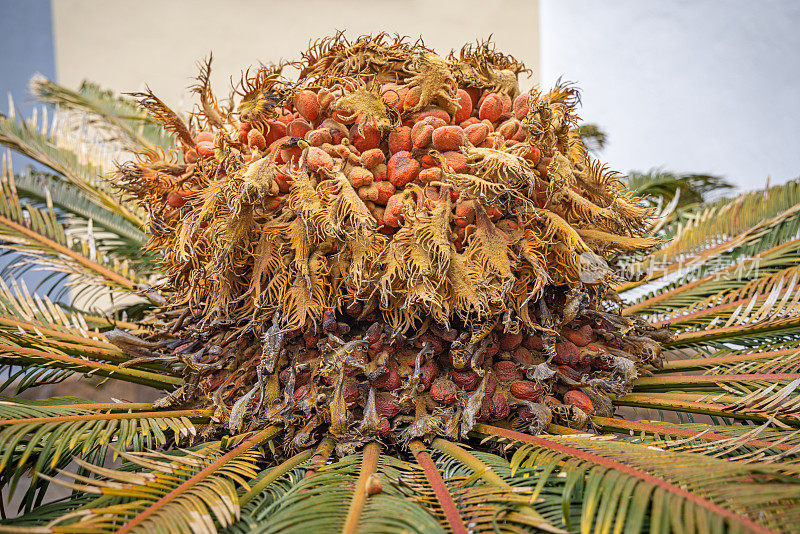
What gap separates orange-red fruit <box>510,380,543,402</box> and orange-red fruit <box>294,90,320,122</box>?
587mm

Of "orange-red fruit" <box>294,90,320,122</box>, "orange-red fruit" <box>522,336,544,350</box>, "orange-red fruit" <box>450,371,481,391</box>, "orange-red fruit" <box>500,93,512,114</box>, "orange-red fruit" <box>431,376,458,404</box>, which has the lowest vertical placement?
"orange-red fruit" <box>431,376,458,404</box>

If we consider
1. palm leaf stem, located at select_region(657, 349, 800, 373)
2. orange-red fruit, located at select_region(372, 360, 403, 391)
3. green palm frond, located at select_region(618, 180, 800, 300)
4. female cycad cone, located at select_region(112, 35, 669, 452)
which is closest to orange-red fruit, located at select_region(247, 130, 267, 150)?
female cycad cone, located at select_region(112, 35, 669, 452)

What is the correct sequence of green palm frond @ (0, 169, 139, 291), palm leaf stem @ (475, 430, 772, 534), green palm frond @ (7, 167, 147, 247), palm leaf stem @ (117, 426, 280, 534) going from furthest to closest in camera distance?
green palm frond @ (7, 167, 147, 247), green palm frond @ (0, 169, 139, 291), palm leaf stem @ (117, 426, 280, 534), palm leaf stem @ (475, 430, 772, 534)

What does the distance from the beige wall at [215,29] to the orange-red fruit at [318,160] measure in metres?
3.34

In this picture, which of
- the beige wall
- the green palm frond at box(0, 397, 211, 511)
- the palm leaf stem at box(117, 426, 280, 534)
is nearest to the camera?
the palm leaf stem at box(117, 426, 280, 534)

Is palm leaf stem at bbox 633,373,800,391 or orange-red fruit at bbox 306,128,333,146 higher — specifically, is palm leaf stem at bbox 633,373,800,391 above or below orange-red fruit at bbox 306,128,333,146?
below

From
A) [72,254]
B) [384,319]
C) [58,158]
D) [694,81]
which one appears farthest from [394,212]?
[694,81]

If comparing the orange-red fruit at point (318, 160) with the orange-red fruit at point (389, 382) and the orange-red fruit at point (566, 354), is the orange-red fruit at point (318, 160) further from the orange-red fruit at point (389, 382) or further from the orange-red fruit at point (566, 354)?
the orange-red fruit at point (566, 354)

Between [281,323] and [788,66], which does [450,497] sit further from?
[788,66]

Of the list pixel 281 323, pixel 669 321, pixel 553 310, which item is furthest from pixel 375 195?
pixel 669 321

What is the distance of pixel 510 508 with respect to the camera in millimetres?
603

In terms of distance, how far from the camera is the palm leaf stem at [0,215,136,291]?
138 centimetres

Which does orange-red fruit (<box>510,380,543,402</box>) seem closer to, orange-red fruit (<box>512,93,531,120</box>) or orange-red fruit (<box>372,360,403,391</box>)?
orange-red fruit (<box>372,360,403,391</box>)

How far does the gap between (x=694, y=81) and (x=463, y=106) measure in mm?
2887
